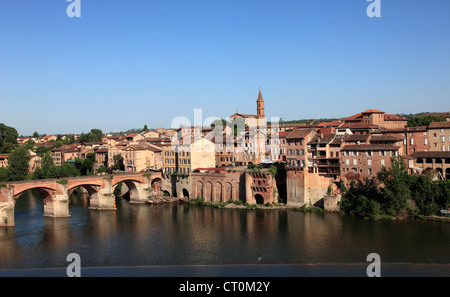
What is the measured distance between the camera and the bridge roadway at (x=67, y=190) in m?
36.7

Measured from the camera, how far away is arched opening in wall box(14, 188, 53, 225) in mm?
38875

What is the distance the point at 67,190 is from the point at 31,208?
7692 millimetres

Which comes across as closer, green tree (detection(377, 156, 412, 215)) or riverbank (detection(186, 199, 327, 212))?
green tree (detection(377, 156, 412, 215))

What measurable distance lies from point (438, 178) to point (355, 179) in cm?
766

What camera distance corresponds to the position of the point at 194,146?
48.5 metres

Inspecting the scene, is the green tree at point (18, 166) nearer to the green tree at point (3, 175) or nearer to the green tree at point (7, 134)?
the green tree at point (3, 175)

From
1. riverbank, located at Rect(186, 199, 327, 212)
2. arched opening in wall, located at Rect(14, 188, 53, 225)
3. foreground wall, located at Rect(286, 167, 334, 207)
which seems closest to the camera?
arched opening in wall, located at Rect(14, 188, 53, 225)

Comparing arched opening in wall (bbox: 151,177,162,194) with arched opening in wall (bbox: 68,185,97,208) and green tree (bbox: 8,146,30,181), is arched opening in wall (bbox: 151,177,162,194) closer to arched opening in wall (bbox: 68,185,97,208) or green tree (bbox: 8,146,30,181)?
arched opening in wall (bbox: 68,185,97,208)

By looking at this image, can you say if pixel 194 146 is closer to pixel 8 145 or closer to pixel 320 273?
pixel 320 273

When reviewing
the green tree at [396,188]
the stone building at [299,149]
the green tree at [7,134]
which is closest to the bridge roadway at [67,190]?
the stone building at [299,149]

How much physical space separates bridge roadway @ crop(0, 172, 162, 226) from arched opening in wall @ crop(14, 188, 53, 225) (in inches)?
4.0

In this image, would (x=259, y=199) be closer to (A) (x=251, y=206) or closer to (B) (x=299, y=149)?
(A) (x=251, y=206)

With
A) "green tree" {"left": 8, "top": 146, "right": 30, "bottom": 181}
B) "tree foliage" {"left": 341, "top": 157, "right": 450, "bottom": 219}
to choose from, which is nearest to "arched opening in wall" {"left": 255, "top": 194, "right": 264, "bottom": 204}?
"tree foliage" {"left": 341, "top": 157, "right": 450, "bottom": 219}
